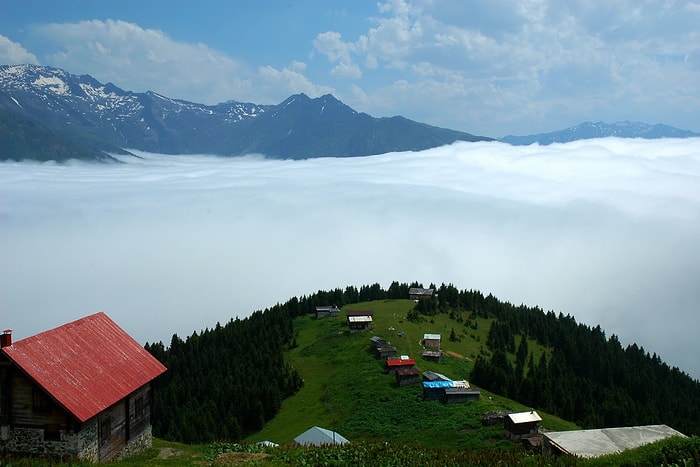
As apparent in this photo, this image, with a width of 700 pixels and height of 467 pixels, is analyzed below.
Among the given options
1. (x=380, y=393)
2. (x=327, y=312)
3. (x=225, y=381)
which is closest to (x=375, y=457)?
(x=380, y=393)

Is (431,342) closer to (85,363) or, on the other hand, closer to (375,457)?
(375,457)

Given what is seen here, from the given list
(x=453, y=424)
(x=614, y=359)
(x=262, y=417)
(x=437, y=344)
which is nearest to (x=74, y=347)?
(x=453, y=424)

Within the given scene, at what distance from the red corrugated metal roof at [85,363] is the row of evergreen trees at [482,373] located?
154 ft

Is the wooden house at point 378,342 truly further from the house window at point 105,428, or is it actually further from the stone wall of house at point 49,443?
the stone wall of house at point 49,443

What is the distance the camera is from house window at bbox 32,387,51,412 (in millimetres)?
31469

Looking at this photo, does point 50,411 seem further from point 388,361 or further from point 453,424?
point 388,361

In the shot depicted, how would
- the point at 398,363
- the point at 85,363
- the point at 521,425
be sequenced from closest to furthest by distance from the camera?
the point at 85,363, the point at 521,425, the point at 398,363

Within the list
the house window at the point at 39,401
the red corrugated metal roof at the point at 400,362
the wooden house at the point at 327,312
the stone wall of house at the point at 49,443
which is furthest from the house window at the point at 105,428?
the wooden house at the point at 327,312

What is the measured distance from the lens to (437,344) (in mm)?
101000

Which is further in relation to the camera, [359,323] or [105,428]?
[359,323]

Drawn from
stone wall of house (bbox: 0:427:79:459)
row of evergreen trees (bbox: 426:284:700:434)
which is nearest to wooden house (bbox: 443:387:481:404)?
row of evergreen trees (bbox: 426:284:700:434)

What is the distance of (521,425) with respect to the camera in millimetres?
58188

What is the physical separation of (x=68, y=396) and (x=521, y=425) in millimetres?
42914

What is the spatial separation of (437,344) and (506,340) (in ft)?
92.2
